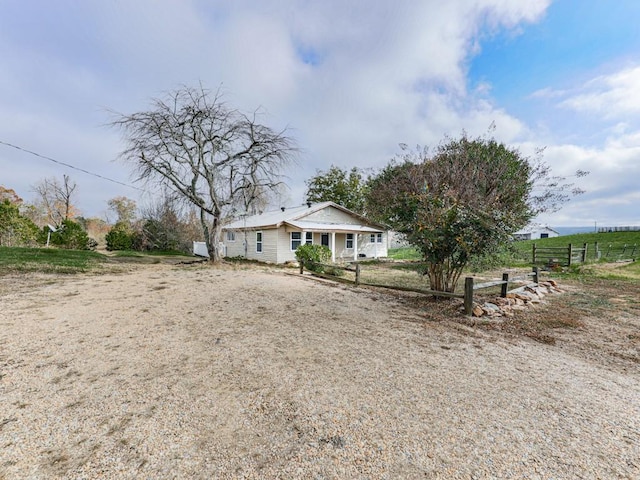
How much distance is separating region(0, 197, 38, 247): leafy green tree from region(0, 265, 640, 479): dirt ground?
15.8m

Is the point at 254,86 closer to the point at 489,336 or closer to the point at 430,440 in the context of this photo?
the point at 489,336

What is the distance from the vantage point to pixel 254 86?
13.7m

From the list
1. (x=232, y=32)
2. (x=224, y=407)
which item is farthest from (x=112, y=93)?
(x=224, y=407)

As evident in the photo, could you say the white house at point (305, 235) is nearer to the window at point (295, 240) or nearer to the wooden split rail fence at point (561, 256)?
the window at point (295, 240)

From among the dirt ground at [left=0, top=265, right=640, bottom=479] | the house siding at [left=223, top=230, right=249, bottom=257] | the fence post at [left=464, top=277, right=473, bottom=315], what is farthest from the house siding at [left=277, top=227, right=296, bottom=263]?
the fence post at [left=464, top=277, right=473, bottom=315]

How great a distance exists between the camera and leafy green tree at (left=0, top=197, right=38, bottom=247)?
15.7 metres

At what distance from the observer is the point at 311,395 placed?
9.01 ft

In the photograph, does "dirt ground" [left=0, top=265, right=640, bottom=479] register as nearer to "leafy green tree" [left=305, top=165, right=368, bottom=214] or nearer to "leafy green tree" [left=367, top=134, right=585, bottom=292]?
"leafy green tree" [left=367, top=134, right=585, bottom=292]

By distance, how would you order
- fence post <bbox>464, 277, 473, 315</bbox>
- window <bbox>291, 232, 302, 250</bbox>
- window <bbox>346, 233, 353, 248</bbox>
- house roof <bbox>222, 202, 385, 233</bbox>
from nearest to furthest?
fence post <bbox>464, 277, 473, 315</bbox> → house roof <bbox>222, 202, 385, 233</bbox> → window <bbox>291, 232, 302, 250</bbox> → window <bbox>346, 233, 353, 248</bbox>

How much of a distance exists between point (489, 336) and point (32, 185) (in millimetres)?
45925

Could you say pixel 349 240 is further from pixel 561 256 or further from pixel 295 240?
pixel 561 256

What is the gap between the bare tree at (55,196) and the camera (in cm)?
3209

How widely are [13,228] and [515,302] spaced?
989 inches

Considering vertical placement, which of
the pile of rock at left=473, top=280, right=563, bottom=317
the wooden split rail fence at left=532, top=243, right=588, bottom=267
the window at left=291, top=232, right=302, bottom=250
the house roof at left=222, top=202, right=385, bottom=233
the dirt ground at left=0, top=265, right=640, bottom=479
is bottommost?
the dirt ground at left=0, top=265, right=640, bottom=479
